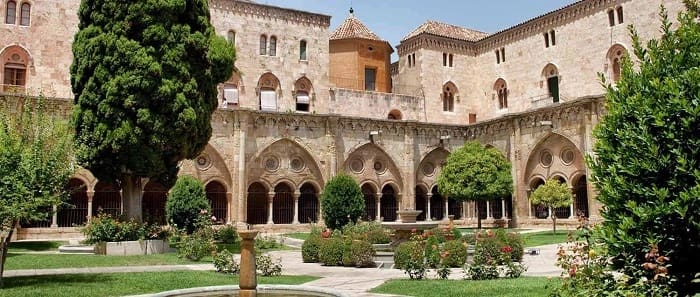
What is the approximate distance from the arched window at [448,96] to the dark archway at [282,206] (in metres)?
12.1

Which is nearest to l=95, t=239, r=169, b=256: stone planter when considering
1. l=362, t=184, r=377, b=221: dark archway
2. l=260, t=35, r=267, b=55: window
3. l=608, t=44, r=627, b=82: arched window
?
l=260, t=35, r=267, b=55: window

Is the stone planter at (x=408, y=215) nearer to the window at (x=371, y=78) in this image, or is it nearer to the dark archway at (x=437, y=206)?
the dark archway at (x=437, y=206)

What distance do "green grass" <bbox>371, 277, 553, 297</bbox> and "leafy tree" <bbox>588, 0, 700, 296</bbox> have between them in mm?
2485

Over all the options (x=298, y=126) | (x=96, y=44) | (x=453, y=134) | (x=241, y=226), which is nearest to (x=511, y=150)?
(x=453, y=134)

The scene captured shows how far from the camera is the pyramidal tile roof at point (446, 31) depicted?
37.8 m

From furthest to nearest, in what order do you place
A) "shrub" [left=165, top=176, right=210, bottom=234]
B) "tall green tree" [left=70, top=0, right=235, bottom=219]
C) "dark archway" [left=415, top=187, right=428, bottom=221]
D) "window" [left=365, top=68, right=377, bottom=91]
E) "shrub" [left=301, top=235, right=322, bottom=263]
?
"window" [left=365, top=68, right=377, bottom=91] → "dark archway" [left=415, top=187, right=428, bottom=221] → "shrub" [left=165, top=176, right=210, bottom=234] → "tall green tree" [left=70, top=0, right=235, bottom=219] → "shrub" [left=301, top=235, right=322, bottom=263]

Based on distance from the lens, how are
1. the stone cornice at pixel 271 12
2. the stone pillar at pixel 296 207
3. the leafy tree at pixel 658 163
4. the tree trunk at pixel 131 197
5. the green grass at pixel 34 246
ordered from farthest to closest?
the stone cornice at pixel 271 12
the stone pillar at pixel 296 207
the green grass at pixel 34 246
the tree trunk at pixel 131 197
the leafy tree at pixel 658 163

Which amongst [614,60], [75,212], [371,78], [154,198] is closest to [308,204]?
[154,198]

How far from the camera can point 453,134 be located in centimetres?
3488

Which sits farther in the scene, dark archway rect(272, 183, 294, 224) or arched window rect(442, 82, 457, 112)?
arched window rect(442, 82, 457, 112)

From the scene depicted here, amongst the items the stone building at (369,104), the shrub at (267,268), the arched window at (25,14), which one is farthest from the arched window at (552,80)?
the arched window at (25,14)

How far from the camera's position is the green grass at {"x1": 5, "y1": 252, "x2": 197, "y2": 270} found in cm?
1398

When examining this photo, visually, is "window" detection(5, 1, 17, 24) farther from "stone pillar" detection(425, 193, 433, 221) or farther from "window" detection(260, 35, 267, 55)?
"stone pillar" detection(425, 193, 433, 221)

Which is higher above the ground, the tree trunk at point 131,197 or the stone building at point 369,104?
the stone building at point 369,104
